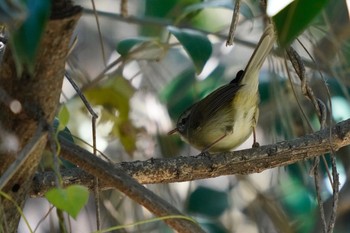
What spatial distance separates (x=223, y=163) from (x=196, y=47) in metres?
0.58

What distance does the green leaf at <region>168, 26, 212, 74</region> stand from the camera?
2623 millimetres

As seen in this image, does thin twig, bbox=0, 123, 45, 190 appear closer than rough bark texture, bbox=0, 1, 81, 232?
Yes

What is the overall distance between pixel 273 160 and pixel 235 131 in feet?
3.81

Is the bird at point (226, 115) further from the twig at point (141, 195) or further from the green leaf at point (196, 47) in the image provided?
the twig at point (141, 195)

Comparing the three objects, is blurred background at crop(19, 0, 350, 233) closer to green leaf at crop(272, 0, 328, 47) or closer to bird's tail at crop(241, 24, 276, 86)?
bird's tail at crop(241, 24, 276, 86)

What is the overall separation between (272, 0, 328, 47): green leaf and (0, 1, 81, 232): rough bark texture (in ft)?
1.20

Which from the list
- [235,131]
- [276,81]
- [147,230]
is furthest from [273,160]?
[147,230]

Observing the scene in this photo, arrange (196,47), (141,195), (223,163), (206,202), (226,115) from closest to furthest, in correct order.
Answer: (141,195) → (223,163) → (196,47) → (226,115) → (206,202)

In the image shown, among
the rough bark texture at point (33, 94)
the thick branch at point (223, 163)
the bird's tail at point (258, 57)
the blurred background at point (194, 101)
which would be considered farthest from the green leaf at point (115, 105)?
the rough bark texture at point (33, 94)

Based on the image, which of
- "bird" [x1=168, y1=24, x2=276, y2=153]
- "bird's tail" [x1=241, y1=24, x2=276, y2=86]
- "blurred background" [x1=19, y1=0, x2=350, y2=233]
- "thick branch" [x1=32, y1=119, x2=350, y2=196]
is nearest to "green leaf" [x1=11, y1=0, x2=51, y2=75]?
"thick branch" [x1=32, y1=119, x2=350, y2=196]

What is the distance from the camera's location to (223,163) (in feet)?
7.36

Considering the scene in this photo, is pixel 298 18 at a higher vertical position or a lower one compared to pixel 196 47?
lower

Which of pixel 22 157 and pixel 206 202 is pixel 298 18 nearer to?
pixel 22 157

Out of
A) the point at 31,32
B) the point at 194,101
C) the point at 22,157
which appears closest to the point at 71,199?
the point at 22,157
